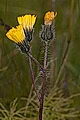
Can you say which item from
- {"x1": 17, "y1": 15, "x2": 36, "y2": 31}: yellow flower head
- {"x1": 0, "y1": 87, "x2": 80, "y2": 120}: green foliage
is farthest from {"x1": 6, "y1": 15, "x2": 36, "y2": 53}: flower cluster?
{"x1": 0, "y1": 87, "x2": 80, "y2": 120}: green foliage

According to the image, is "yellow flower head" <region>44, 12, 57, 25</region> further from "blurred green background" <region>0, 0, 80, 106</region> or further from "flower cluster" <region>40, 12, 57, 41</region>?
"blurred green background" <region>0, 0, 80, 106</region>

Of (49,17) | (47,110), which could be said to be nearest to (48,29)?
(49,17)

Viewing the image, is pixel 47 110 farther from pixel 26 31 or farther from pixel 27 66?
pixel 26 31

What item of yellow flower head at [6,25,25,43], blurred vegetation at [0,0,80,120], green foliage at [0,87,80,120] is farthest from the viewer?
blurred vegetation at [0,0,80,120]

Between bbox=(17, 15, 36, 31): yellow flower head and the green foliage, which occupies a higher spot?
bbox=(17, 15, 36, 31): yellow flower head

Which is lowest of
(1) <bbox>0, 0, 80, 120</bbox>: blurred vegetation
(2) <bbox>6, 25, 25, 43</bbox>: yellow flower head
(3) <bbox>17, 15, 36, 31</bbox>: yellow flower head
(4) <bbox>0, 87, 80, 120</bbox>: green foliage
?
(4) <bbox>0, 87, 80, 120</bbox>: green foliage

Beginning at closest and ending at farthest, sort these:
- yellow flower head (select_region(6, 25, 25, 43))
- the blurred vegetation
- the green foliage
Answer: yellow flower head (select_region(6, 25, 25, 43)), the green foliage, the blurred vegetation

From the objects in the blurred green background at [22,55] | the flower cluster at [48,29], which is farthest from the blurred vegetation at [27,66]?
the flower cluster at [48,29]

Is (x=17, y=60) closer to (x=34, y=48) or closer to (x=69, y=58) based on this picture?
(x=34, y=48)

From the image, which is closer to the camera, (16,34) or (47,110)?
(16,34)

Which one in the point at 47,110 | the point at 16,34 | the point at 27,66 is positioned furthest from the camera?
the point at 27,66
